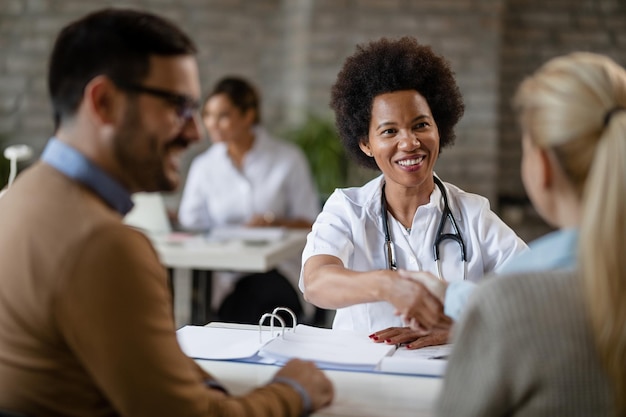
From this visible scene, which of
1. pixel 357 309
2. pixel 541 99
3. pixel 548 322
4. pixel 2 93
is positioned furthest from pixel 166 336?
pixel 2 93

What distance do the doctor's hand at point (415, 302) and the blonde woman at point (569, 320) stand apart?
0.52m

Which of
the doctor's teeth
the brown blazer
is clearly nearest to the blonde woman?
the brown blazer

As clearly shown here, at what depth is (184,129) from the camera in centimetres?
151

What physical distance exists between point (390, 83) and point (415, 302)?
77 cm

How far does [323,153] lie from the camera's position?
5.52 m

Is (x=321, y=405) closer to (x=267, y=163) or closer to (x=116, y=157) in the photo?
(x=116, y=157)

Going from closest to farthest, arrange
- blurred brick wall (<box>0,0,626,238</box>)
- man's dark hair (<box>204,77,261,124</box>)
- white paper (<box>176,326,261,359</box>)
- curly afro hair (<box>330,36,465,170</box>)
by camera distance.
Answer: white paper (<box>176,326,261,359</box>)
curly afro hair (<box>330,36,465,170</box>)
man's dark hair (<box>204,77,261,124</box>)
blurred brick wall (<box>0,0,626,238</box>)

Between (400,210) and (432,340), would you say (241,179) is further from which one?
(432,340)

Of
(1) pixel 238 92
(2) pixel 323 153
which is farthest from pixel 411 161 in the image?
(2) pixel 323 153

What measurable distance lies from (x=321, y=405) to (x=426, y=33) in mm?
4583

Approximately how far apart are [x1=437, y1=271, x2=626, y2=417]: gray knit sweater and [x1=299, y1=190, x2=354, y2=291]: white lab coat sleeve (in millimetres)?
985

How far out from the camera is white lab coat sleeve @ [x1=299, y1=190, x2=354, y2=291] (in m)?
2.28

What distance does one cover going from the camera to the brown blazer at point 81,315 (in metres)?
1.28

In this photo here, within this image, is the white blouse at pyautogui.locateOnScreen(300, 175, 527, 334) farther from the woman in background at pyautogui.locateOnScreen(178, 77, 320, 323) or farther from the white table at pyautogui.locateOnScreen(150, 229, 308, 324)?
the woman in background at pyautogui.locateOnScreen(178, 77, 320, 323)
